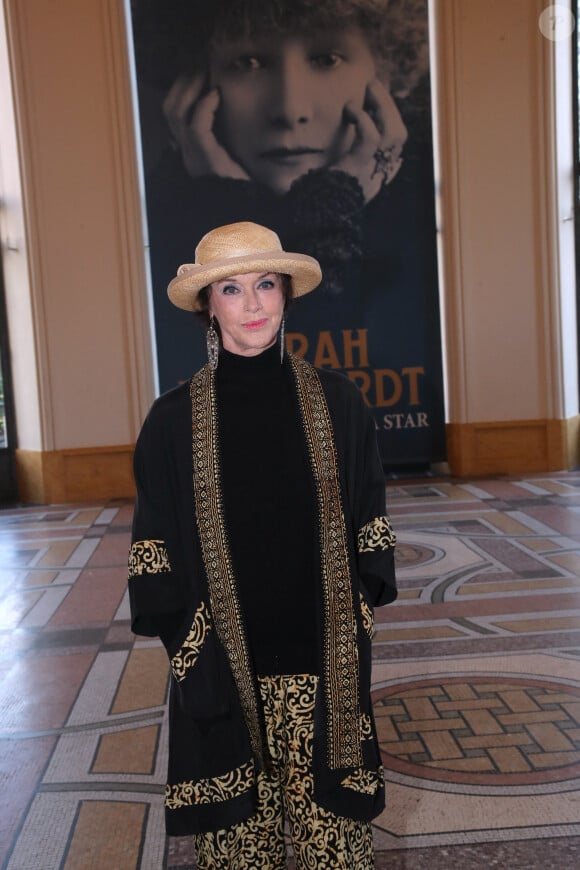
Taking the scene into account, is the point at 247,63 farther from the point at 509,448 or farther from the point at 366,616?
the point at 366,616

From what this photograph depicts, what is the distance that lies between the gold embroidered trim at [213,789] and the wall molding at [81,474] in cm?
729

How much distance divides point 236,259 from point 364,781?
3.68 feet

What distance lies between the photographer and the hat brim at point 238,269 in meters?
1.90

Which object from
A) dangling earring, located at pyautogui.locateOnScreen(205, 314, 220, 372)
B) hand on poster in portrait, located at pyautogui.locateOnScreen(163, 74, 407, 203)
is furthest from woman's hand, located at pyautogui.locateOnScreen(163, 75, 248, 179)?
dangling earring, located at pyautogui.locateOnScreen(205, 314, 220, 372)

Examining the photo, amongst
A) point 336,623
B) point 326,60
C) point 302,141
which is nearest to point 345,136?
point 302,141

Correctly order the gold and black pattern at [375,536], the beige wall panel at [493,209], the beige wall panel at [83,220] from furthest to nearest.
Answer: the beige wall panel at [493,209], the beige wall panel at [83,220], the gold and black pattern at [375,536]

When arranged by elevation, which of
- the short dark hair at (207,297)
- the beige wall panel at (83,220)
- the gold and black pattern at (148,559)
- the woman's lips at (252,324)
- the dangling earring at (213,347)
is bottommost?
the gold and black pattern at (148,559)

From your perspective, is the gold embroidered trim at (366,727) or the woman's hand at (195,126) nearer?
the gold embroidered trim at (366,727)

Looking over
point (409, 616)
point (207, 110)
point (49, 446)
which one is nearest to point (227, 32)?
point (207, 110)

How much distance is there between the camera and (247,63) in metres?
9.12

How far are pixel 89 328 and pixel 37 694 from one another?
18.3 feet

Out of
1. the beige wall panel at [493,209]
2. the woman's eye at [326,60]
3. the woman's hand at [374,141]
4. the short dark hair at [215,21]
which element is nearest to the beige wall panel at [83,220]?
the short dark hair at [215,21]

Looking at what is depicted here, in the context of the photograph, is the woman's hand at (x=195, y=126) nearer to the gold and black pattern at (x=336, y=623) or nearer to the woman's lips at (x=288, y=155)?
the woman's lips at (x=288, y=155)

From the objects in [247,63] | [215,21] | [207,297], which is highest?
[215,21]
